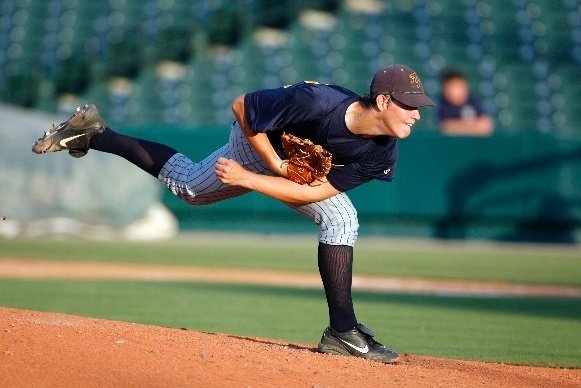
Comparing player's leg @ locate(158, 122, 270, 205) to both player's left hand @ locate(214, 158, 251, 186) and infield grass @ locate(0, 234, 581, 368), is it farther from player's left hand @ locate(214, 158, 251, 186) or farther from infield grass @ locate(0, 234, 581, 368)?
infield grass @ locate(0, 234, 581, 368)

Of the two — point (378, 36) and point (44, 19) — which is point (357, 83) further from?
point (44, 19)

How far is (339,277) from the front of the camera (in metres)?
5.14

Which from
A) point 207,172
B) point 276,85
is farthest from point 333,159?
point 276,85

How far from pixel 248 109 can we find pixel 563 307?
4542mm

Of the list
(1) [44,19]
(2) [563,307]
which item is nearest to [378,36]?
(1) [44,19]

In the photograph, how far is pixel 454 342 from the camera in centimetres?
639

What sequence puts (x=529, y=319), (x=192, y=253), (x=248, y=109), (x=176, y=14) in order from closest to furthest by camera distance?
(x=248, y=109), (x=529, y=319), (x=192, y=253), (x=176, y=14)

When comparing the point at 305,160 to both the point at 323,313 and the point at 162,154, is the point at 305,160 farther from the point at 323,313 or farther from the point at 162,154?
the point at 323,313

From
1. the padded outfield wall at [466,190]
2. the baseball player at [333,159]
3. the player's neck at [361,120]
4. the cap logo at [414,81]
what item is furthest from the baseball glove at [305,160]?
the padded outfield wall at [466,190]

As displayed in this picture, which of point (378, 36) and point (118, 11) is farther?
point (118, 11)

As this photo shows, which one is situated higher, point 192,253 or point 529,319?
point 529,319

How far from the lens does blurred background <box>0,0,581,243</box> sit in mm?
15344

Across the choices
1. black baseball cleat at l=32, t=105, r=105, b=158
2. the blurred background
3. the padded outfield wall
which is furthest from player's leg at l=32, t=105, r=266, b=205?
the padded outfield wall

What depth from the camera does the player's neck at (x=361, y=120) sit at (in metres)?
4.80
